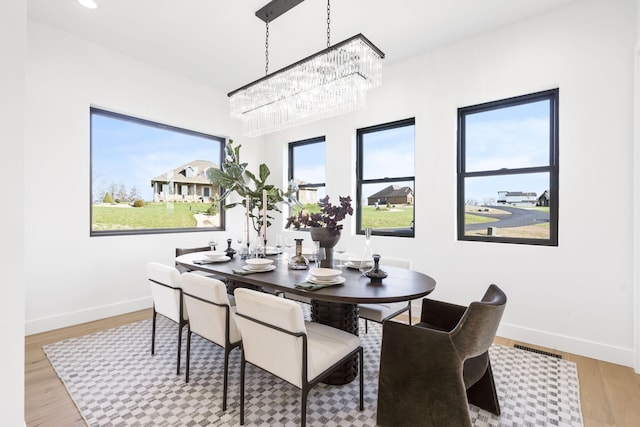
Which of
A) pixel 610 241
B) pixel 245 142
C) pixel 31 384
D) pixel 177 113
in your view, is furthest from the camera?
pixel 245 142

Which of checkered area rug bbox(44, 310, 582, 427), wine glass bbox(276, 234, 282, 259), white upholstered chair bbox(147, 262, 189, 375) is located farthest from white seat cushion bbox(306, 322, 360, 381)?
wine glass bbox(276, 234, 282, 259)

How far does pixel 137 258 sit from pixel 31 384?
1.78 m

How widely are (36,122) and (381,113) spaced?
3.75 m

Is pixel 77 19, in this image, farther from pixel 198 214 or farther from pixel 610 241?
pixel 610 241

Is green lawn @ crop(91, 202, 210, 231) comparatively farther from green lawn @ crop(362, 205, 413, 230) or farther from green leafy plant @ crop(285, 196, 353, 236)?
green leafy plant @ crop(285, 196, 353, 236)

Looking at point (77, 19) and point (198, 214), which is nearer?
point (77, 19)

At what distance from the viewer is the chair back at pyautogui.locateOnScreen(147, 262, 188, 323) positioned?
220 cm

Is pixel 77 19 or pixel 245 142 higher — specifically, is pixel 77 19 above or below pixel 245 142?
above

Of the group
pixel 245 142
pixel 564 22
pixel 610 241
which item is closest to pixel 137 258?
pixel 245 142

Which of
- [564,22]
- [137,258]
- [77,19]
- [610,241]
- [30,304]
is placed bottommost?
[30,304]

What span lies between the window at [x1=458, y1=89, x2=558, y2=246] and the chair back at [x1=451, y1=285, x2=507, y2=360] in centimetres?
188

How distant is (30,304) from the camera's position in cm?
294

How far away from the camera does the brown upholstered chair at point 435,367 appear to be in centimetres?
144

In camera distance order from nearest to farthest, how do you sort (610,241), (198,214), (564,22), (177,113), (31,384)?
(31,384), (610,241), (564,22), (177,113), (198,214)
